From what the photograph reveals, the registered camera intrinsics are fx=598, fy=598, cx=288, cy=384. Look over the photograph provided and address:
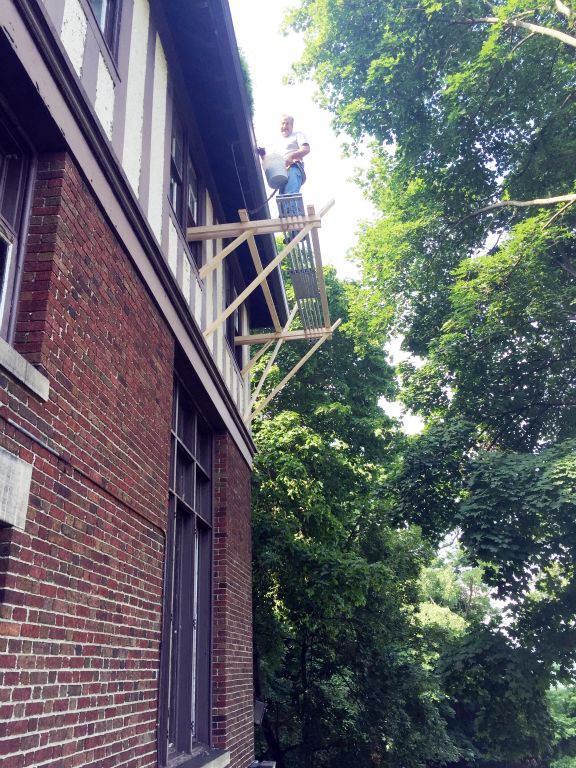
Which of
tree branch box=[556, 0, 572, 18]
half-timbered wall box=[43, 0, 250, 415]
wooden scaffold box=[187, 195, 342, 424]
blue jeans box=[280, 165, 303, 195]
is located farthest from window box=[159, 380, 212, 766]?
tree branch box=[556, 0, 572, 18]

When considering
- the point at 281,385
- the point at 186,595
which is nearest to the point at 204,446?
the point at 186,595

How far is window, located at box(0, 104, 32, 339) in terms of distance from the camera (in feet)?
10.9

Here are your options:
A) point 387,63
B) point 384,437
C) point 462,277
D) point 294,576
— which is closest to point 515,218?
point 462,277

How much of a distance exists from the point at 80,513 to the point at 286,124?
638 centimetres

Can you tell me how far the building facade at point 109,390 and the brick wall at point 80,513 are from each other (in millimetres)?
15

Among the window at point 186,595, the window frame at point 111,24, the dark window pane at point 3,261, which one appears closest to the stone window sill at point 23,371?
the dark window pane at point 3,261

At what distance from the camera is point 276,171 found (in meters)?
7.89

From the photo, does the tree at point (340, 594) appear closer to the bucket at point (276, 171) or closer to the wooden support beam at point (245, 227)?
the wooden support beam at point (245, 227)

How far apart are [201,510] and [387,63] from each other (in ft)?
35.4

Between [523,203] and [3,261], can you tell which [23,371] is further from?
[523,203]

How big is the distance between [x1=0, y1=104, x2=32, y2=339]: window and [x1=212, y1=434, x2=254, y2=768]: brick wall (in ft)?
16.8

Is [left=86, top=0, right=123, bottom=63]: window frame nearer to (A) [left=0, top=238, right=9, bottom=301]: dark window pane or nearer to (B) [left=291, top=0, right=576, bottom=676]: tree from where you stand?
(A) [left=0, top=238, right=9, bottom=301]: dark window pane

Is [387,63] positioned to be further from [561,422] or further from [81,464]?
[81,464]

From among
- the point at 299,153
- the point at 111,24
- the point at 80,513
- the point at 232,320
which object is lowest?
the point at 80,513
